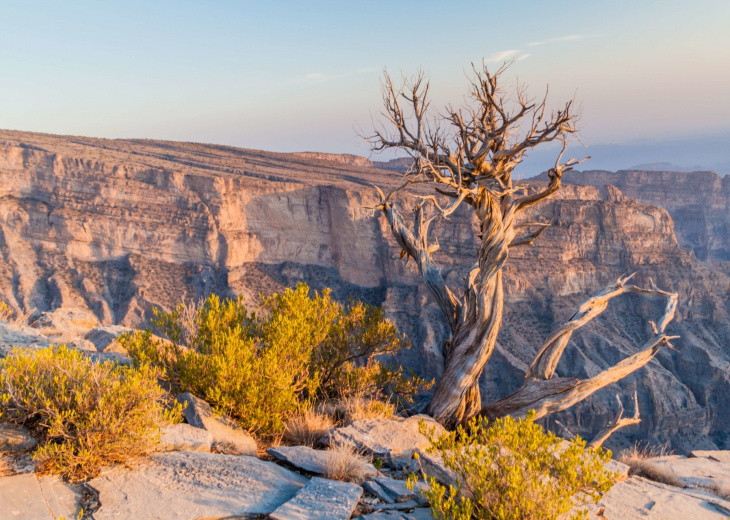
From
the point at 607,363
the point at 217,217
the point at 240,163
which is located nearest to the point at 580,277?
the point at 607,363

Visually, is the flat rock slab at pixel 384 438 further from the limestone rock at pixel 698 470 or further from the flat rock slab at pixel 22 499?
the limestone rock at pixel 698 470

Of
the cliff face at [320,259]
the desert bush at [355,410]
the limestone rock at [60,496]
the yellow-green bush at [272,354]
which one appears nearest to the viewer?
the limestone rock at [60,496]

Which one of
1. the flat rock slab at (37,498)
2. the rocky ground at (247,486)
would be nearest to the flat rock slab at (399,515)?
the rocky ground at (247,486)

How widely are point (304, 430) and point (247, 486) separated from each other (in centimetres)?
199

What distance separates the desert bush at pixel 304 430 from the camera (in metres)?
6.49

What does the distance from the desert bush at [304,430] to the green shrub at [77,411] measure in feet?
5.67

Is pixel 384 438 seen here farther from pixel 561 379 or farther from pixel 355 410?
pixel 561 379

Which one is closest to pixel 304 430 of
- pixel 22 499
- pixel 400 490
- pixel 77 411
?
pixel 400 490

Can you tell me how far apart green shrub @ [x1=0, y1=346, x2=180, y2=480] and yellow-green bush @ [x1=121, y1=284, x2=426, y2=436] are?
3.50 ft

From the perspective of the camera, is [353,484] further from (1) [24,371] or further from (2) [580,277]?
(2) [580,277]

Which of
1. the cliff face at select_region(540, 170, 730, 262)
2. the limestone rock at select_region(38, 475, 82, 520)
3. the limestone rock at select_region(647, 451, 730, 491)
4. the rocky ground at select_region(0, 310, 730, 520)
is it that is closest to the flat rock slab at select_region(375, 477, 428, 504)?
the rocky ground at select_region(0, 310, 730, 520)

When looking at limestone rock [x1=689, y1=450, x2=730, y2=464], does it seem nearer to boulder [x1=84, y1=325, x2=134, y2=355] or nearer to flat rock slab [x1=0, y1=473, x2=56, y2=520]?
flat rock slab [x1=0, y1=473, x2=56, y2=520]

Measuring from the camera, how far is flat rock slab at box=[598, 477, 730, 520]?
5008 mm

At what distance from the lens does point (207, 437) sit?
549 centimetres
